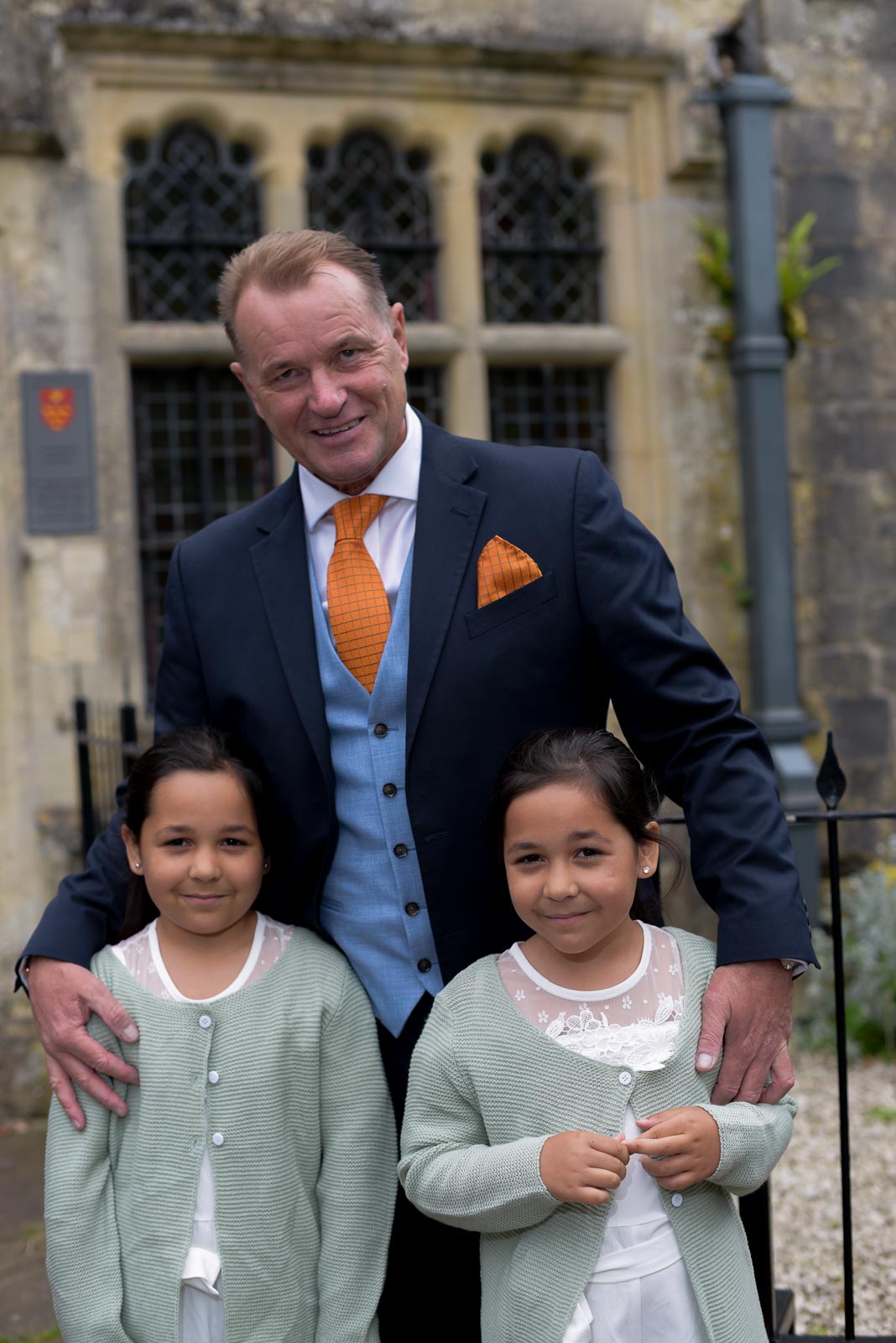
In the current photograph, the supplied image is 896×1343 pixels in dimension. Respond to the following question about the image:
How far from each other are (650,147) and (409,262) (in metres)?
1.17

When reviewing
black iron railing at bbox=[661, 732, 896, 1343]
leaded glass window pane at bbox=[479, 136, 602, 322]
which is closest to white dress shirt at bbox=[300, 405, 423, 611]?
black iron railing at bbox=[661, 732, 896, 1343]

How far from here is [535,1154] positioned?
6.07 feet

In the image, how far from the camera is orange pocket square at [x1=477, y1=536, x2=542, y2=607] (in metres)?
2.17

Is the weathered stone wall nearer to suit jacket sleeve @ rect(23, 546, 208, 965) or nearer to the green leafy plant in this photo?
the green leafy plant

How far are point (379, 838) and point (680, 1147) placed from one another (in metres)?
0.64

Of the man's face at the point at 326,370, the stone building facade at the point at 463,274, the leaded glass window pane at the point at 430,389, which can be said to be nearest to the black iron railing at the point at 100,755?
the stone building facade at the point at 463,274

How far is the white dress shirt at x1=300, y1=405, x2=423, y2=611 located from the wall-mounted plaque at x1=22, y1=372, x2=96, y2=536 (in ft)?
11.2

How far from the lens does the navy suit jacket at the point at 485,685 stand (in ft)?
6.88

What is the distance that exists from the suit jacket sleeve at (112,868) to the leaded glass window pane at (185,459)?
3.43 meters

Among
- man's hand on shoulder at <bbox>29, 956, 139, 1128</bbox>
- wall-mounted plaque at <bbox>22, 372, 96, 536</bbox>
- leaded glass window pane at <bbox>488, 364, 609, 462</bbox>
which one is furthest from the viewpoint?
leaded glass window pane at <bbox>488, 364, 609, 462</bbox>

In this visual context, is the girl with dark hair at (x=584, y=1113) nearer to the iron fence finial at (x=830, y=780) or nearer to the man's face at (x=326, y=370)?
the man's face at (x=326, y=370)

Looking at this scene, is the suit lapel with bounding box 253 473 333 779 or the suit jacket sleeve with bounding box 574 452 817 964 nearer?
the suit jacket sleeve with bounding box 574 452 817 964

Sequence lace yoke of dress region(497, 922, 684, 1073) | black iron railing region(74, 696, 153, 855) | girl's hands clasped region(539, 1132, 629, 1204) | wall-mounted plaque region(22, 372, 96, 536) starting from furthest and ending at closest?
wall-mounted plaque region(22, 372, 96, 536)
black iron railing region(74, 696, 153, 855)
lace yoke of dress region(497, 922, 684, 1073)
girl's hands clasped region(539, 1132, 629, 1204)

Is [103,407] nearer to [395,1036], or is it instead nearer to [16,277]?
[16,277]
